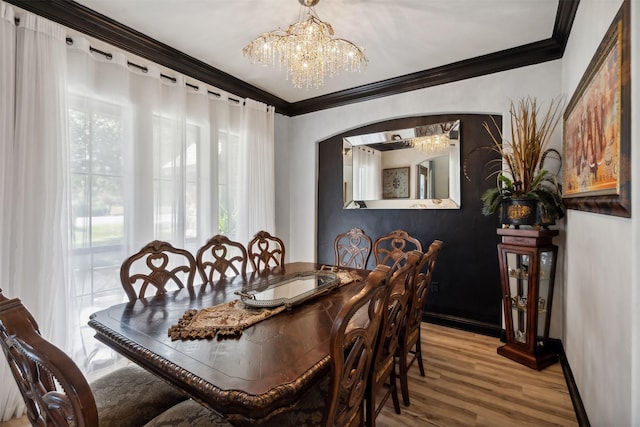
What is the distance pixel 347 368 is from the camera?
3.26ft

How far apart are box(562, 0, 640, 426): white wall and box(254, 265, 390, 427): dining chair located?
0.82 m

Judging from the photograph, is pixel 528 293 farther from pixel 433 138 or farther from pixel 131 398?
pixel 131 398

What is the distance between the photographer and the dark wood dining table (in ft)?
2.86

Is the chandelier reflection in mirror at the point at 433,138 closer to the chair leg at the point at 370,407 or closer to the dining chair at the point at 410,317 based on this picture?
the dining chair at the point at 410,317

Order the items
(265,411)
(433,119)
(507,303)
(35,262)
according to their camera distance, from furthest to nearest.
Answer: (433,119), (507,303), (35,262), (265,411)

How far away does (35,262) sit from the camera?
1892 mm

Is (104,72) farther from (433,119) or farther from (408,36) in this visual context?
(433,119)

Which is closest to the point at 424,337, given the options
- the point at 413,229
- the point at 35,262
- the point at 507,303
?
the point at 507,303

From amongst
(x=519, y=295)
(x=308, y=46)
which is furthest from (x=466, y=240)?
(x=308, y=46)

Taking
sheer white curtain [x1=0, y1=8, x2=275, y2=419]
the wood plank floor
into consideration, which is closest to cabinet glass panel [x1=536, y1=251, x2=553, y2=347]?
the wood plank floor

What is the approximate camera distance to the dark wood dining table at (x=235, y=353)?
873 millimetres

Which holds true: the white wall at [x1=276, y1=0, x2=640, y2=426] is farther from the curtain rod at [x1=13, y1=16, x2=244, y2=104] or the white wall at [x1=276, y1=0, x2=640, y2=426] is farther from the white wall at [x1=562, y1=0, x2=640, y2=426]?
the curtain rod at [x1=13, y1=16, x2=244, y2=104]

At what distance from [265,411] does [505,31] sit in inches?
118

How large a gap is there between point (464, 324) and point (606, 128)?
2.30 metres
